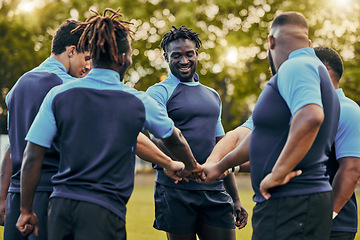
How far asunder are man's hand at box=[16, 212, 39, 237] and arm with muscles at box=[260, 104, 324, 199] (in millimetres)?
1760

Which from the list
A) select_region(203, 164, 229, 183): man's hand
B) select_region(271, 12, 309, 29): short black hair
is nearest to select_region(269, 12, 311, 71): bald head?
select_region(271, 12, 309, 29): short black hair

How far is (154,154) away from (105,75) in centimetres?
131

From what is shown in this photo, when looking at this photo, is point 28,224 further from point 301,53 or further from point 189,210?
point 301,53

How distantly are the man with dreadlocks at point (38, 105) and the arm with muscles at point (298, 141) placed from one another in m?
1.79

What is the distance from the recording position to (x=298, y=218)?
3.38 m

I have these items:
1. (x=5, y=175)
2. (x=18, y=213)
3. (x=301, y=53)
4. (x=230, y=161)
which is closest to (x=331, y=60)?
(x=301, y=53)

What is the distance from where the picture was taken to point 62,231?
3.38 meters

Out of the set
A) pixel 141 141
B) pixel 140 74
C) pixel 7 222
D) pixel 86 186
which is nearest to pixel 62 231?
pixel 86 186

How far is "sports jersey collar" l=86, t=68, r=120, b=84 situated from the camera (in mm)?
3539

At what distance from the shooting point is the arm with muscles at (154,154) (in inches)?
183

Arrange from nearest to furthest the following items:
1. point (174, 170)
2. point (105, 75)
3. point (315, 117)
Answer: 1. point (315, 117)
2. point (105, 75)
3. point (174, 170)

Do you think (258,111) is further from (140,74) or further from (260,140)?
(140,74)

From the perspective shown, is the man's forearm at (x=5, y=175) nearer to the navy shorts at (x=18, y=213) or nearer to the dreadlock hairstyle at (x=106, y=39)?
the navy shorts at (x=18, y=213)

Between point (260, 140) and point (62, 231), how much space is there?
153 cm
